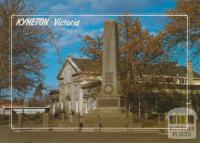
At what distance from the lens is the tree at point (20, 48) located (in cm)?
3044

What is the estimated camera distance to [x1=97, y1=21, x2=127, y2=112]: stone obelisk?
2591cm

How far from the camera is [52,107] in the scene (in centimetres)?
4666

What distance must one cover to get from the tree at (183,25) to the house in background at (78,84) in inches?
501

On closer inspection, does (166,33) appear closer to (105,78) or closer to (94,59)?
(105,78)

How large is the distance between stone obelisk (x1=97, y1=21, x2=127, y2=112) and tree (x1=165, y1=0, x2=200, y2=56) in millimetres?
5248

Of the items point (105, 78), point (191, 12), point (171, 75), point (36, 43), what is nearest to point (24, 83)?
point (36, 43)

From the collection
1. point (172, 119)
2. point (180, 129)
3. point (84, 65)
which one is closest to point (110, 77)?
point (172, 119)

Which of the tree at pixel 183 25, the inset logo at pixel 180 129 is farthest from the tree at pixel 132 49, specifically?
the inset logo at pixel 180 129

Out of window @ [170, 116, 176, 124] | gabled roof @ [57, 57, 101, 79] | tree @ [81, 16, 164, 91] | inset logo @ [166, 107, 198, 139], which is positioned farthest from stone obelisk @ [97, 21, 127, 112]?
gabled roof @ [57, 57, 101, 79]

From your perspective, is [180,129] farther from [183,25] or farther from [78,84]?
[78,84]

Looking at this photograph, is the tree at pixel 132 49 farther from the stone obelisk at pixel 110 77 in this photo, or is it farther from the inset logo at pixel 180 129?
the inset logo at pixel 180 129

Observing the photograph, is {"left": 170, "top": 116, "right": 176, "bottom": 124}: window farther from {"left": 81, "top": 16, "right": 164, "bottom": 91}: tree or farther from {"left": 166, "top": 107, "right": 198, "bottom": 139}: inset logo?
{"left": 81, "top": 16, "right": 164, "bottom": 91}: tree

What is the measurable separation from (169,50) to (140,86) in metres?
11.2

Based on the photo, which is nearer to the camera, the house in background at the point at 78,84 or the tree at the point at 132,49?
the tree at the point at 132,49
